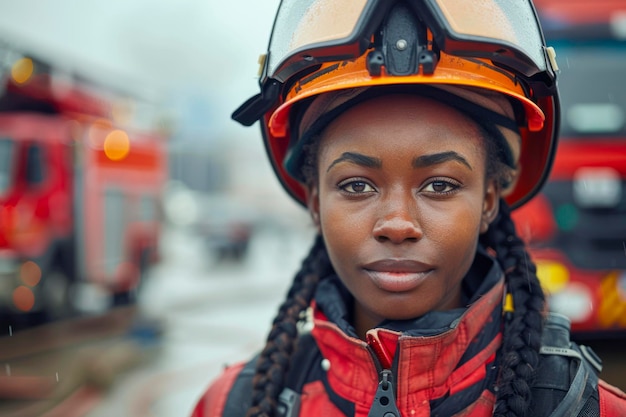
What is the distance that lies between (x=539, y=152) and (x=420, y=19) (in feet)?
1.92

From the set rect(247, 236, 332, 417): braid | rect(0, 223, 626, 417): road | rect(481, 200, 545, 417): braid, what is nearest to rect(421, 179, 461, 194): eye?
rect(481, 200, 545, 417): braid

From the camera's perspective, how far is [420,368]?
1468 millimetres

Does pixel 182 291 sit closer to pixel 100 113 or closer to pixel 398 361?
pixel 100 113

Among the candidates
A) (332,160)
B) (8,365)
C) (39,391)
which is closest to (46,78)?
(8,365)

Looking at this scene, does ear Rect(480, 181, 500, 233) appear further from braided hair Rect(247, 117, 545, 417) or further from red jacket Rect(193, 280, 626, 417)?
red jacket Rect(193, 280, 626, 417)

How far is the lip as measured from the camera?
1.48m

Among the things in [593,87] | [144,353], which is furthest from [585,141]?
[144,353]

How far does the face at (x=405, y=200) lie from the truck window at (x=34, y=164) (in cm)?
766

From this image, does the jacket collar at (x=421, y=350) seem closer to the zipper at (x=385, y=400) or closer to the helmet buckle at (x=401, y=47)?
the zipper at (x=385, y=400)

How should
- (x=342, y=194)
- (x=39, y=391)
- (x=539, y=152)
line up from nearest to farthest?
1. (x=342, y=194)
2. (x=539, y=152)
3. (x=39, y=391)

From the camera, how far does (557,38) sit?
5.14m

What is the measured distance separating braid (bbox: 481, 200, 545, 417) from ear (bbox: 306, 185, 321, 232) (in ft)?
1.43

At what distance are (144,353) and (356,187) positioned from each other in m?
6.89

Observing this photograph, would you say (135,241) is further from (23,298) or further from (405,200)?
(405,200)
